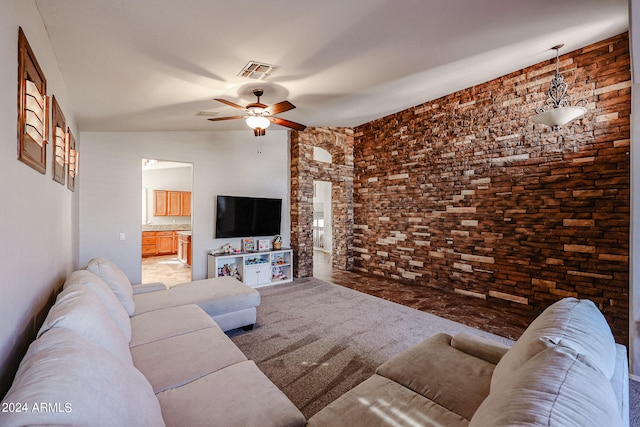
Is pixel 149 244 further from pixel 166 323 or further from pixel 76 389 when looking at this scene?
pixel 76 389

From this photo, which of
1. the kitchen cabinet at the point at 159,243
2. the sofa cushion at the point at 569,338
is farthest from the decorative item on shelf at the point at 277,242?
the sofa cushion at the point at 569,338

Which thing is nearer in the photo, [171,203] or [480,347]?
[480,347]

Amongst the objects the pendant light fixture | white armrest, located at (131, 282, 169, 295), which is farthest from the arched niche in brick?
the pendant light fixture

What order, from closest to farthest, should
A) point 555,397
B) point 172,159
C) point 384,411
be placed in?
point 555,397 < point 384,411 < point 172,159

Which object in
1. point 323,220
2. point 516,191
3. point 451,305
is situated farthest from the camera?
point 323,220

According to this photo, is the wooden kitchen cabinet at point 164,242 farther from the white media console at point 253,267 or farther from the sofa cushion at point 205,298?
the sofa cushion at point 205,298

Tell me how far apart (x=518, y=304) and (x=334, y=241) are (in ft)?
12.4

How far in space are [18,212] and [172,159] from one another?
3.65 m

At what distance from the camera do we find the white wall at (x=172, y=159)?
4.08 m

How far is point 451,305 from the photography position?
13.1ft

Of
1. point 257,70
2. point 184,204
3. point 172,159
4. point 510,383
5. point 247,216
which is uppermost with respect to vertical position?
point 257,70

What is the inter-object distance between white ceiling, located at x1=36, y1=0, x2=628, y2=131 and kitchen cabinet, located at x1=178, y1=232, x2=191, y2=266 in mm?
3525

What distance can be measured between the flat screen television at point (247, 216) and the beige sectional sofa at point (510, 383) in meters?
4.00

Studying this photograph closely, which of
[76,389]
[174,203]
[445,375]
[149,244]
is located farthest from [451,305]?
[174,203]
